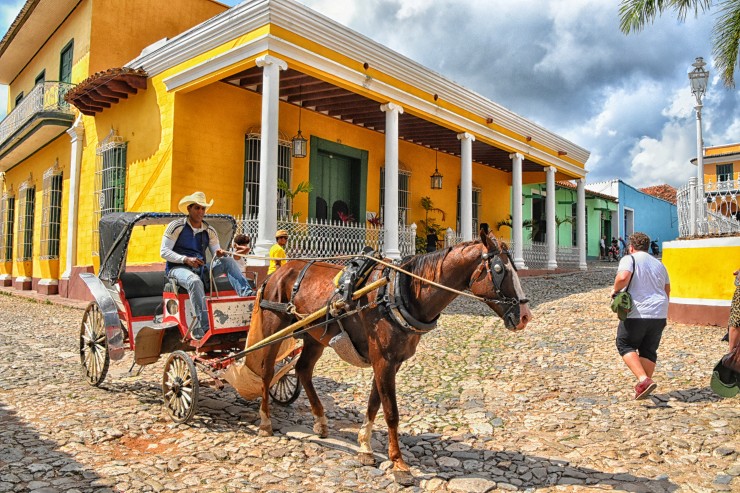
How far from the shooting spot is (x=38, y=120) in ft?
44.4

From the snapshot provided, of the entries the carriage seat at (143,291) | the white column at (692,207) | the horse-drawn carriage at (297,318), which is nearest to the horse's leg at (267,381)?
the horse-drawn carriage at (297,318)

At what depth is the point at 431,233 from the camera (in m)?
15.0

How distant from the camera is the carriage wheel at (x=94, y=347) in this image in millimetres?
5160

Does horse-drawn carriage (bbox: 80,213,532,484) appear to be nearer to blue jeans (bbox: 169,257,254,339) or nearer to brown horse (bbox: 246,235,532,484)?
brown horse (bbox: 246,235,532,484)

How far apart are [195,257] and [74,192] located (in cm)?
999

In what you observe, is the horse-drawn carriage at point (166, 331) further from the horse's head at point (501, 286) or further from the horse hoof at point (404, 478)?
the horse's head at point (501, 286)

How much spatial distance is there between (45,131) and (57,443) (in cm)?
1297

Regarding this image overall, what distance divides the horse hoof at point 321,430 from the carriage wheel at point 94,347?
2186 mm

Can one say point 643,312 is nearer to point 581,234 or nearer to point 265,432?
point 265,432

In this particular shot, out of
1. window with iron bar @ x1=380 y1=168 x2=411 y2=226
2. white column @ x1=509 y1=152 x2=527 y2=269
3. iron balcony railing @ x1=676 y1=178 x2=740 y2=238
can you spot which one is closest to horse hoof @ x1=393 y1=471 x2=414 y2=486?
iron balcony railing @ x1=676 y1=178 x2=740 y2=238

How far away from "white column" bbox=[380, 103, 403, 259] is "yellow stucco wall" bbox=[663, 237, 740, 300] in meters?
4.91

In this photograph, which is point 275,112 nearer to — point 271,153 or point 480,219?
point 271,153

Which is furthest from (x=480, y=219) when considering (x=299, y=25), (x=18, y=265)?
(x=18, y=265)

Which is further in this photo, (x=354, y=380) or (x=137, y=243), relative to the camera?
(x=137, y=243)
